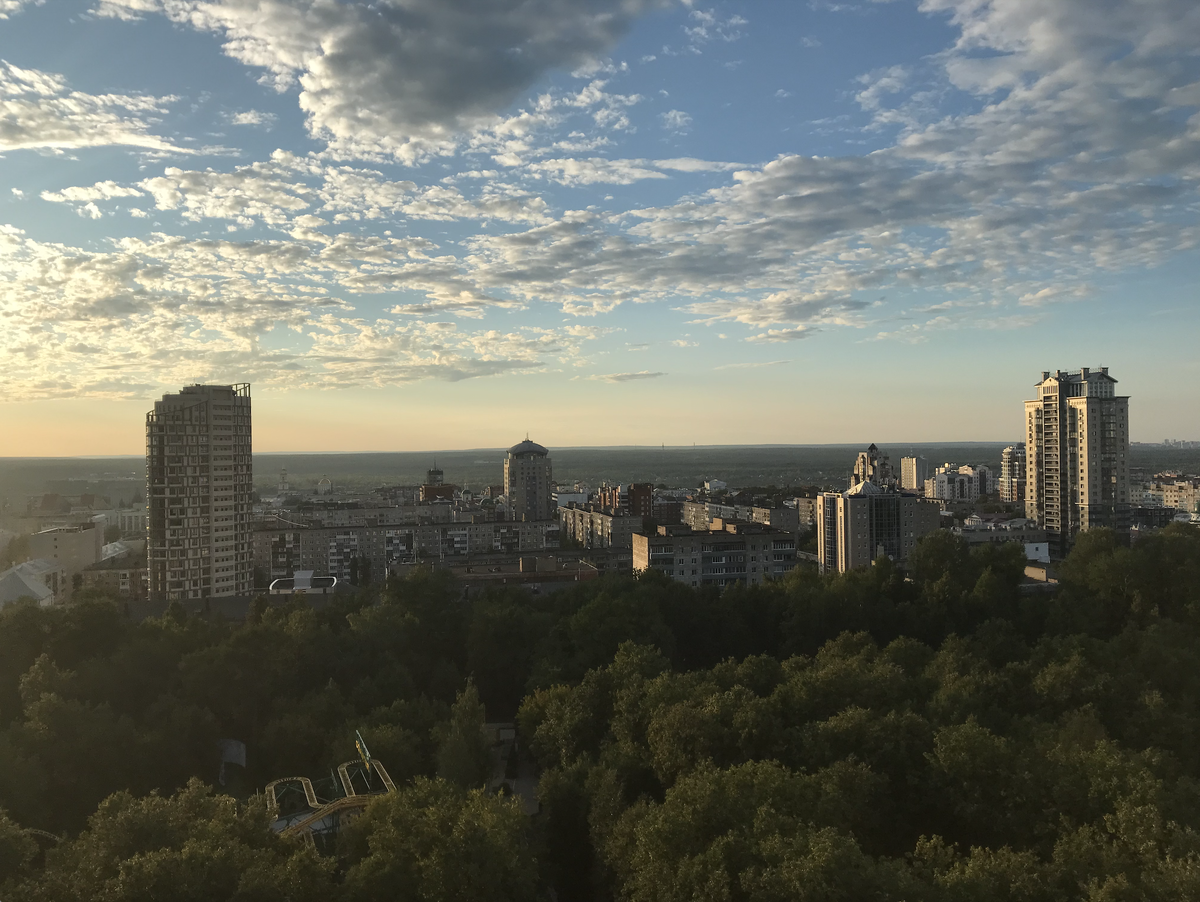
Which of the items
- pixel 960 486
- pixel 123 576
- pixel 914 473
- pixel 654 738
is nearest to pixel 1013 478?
pixel 960 486

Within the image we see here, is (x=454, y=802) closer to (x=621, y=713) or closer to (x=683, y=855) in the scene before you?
(x=683, y=855)

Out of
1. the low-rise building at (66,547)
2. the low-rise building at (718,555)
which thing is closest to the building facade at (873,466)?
the low-rise building at (718,555)

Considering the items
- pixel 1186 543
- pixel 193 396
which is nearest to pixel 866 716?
pixel 1186 543

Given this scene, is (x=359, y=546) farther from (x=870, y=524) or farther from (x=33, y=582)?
(x=870, y=524)

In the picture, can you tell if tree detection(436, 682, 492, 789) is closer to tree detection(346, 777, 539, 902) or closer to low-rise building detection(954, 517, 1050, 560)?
tree detection(346, 777, 539, 902)

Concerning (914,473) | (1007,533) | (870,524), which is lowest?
(1007,533)

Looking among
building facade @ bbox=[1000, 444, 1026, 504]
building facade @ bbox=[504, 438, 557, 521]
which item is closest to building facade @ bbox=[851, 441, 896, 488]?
building facade @ bbox=[1000, 444, 1026, 504]

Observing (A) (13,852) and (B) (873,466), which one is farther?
(B) (873,466)
